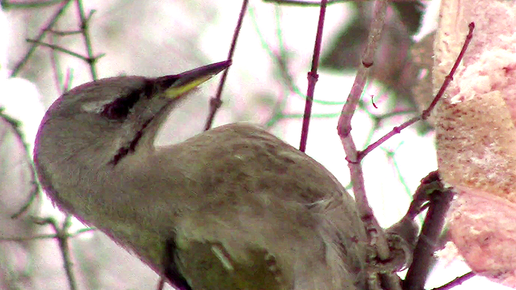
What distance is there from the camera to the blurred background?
2.07 metres

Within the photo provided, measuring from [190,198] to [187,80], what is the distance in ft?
0.90

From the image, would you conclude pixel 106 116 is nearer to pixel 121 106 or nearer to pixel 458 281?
pixel 121 106

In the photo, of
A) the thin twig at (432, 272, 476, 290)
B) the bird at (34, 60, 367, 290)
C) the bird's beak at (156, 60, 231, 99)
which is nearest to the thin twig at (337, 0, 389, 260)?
the bird at (34, 60, 367, 290)

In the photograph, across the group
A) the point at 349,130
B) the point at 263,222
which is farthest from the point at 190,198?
the point at 349,130

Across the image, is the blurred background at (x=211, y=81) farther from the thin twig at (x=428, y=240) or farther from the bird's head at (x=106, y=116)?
the bird's head at (x=106, y=116)

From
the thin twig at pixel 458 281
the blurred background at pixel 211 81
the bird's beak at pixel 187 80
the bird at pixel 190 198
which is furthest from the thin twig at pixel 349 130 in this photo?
the blurred background at pixel 211 81

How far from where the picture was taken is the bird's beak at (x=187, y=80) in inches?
53.1

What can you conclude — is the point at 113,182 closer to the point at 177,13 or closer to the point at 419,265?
the point at 419,265

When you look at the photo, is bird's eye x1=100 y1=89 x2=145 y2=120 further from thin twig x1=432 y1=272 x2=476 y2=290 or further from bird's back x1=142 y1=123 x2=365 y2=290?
thin twig x1=432 y1=272 x2=476 y2=290

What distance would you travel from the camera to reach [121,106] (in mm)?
1413

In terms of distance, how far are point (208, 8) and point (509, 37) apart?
1737 millimetres

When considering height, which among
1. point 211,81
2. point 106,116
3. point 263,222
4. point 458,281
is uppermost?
point 211,81

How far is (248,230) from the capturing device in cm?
139

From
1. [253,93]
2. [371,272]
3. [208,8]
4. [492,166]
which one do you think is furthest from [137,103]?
[208,8]
